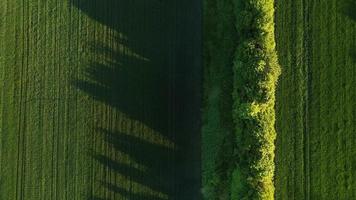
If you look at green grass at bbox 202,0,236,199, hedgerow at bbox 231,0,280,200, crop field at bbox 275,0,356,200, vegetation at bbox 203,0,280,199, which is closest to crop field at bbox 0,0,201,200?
green grass at bbox 202,0,236,199

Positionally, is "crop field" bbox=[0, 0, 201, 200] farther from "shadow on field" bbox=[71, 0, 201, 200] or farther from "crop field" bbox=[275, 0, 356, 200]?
"crop field" bbox=[275, 0, 356, 200]

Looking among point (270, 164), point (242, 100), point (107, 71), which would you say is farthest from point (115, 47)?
point (270, 164)

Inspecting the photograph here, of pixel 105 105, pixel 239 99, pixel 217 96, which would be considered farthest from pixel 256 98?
pixel 105 105

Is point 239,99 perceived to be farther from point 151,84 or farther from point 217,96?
point 151,84

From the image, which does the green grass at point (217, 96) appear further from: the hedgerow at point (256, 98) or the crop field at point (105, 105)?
the hedgerow at point (256, 98)

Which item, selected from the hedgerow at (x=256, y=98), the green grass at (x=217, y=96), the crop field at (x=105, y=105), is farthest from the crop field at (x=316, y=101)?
the crop field at (x=105, y=105)

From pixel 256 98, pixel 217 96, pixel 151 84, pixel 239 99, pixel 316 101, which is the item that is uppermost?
pixel 151 84

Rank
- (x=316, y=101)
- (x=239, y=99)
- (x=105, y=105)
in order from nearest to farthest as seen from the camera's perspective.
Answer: (x=239, y=99), (x=316, y=101), (x=105, y=105)
